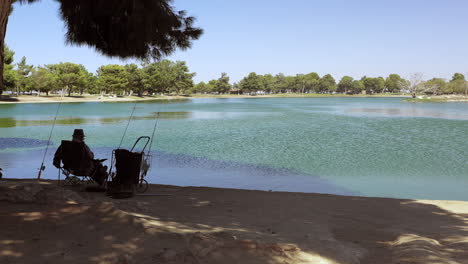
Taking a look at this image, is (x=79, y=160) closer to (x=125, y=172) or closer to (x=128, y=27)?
(x=125, y=172)

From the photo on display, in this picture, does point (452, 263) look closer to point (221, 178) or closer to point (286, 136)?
point (221, 178)

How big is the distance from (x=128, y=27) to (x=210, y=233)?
10.2 ft

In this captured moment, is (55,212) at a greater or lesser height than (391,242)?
greater

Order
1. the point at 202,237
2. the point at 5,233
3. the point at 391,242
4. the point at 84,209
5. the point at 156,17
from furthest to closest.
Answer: the point at 156,17
the point at 391,242
the point at 84,209
the point at 202,237
the point at 5,233

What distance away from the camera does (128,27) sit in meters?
5.20

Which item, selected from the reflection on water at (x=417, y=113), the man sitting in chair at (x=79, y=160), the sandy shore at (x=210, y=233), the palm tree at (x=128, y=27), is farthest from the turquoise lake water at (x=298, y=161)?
the reflection on water at (x=417, y=113)

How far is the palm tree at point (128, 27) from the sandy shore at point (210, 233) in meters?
2.32

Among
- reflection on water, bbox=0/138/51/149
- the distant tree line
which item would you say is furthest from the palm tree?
reflection on water, bbox=0/138/51/149

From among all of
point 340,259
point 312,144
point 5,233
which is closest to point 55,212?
point 5,233

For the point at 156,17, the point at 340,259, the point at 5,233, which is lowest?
the point at 340,259

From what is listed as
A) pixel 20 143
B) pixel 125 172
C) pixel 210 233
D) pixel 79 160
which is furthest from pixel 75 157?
pixel 20 143

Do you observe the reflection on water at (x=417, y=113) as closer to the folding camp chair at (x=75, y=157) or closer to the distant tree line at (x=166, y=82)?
the distant tree line at (x=166, y=82)

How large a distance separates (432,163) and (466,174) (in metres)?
2.05

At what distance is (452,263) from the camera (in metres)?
3.32
